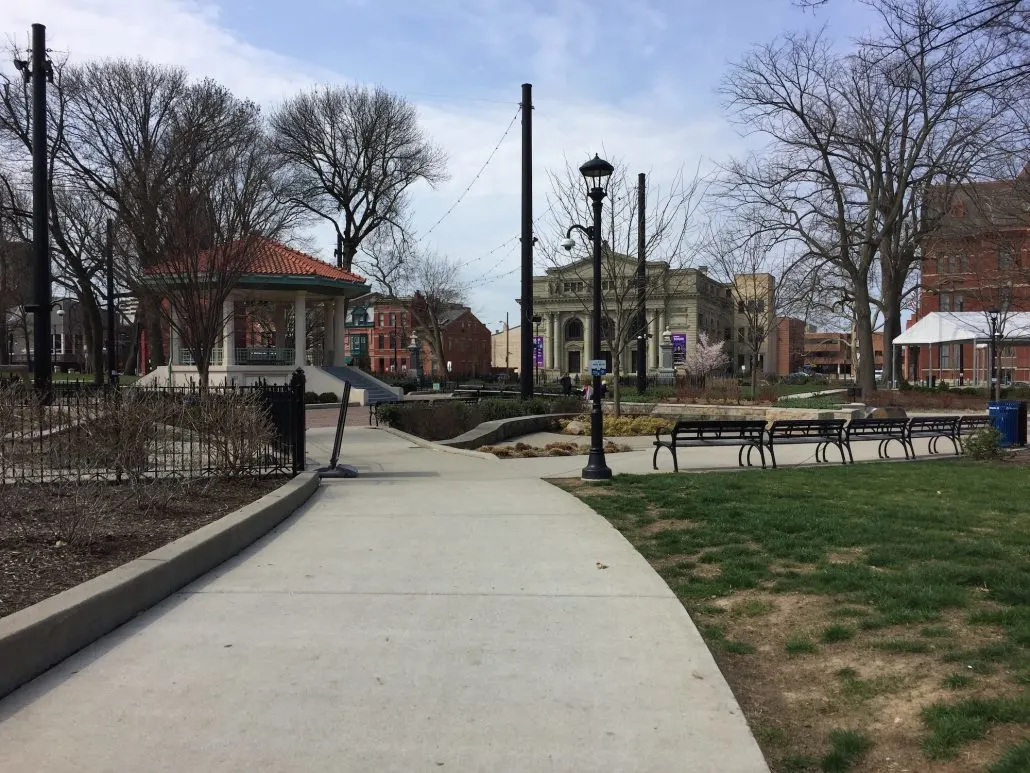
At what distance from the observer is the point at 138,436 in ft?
28.0

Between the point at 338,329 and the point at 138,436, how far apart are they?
28000 mm

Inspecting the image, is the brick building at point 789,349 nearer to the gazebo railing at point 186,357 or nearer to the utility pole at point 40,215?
the gazebo railing at point 186,357

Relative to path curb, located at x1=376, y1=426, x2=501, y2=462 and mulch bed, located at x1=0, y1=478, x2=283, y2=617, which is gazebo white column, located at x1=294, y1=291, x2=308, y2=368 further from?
mulch bed, located at x1=0, y1=478, x2=283, y2=617

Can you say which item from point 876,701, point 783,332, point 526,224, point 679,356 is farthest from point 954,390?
point 783,332

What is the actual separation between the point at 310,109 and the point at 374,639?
45979 mm


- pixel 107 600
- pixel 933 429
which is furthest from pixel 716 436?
pixel 107 600

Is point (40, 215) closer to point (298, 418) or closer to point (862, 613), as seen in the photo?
point (298, 418)

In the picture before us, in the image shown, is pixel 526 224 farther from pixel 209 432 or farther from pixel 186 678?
pixel 186 678

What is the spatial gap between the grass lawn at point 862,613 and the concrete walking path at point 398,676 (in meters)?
0.30

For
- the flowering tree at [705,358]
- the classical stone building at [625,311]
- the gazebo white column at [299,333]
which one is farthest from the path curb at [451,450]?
the flowering tree at [705,358]

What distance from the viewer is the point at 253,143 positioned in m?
28.6

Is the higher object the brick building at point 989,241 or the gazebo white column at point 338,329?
the brick building at point 989,241

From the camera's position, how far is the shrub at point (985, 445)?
12742 millimetres

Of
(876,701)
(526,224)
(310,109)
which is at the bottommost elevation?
(876,701)
